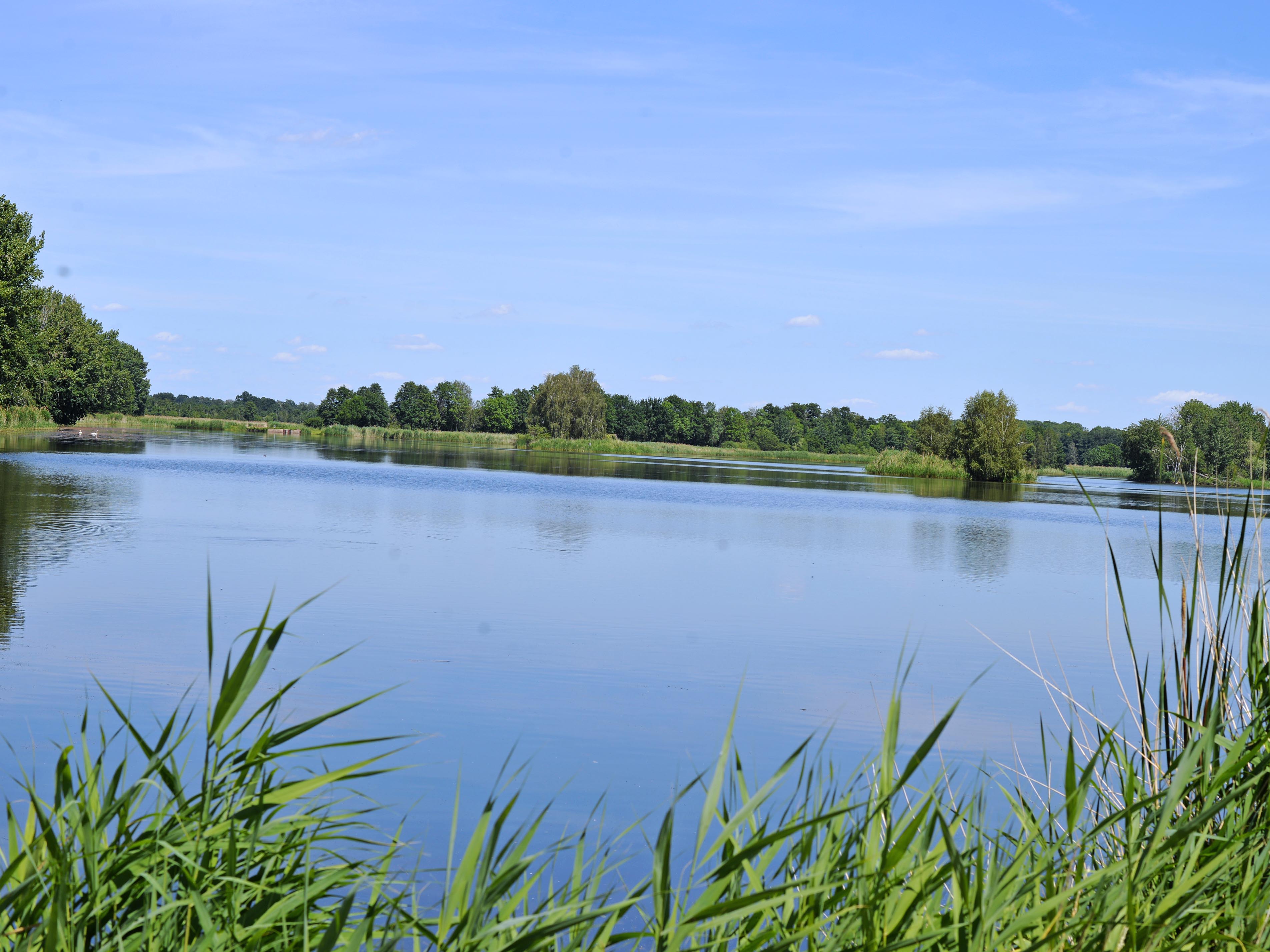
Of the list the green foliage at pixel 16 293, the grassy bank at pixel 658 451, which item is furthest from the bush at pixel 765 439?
the green foliage at pixel 16 293

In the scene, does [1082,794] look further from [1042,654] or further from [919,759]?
[1042,654]

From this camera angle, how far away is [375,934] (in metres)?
2.53

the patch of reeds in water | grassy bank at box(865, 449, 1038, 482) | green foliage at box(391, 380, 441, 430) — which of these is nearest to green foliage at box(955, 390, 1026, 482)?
grassy bank at box(865, 449, 1038, 482)

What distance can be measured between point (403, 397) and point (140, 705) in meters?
117

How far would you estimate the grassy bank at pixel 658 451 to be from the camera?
271 ft

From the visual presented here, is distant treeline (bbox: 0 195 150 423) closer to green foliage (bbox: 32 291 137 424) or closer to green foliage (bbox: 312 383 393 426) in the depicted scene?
green foliage (bbox: 32 291 137 424)

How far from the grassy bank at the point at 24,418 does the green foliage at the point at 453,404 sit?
60.9 metres

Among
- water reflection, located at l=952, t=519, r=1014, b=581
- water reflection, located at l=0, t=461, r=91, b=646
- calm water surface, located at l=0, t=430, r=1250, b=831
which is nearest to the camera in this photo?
calm water surface, located at l=0, t=430, r=1250, b=831

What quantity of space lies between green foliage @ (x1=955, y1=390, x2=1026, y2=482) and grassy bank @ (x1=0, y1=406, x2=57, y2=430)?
147ft

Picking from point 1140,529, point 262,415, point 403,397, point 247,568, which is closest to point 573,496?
point 1140,529

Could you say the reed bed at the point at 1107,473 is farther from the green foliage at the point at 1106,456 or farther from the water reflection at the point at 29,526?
the water reflection at the point at 29,526

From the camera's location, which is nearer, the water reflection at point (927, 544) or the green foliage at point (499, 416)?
the water reflection at point (927, 544)

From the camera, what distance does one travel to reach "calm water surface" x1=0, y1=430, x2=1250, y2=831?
19.6ft

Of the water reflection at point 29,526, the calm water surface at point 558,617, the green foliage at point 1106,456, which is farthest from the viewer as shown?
the green foliage at point 1106,456
